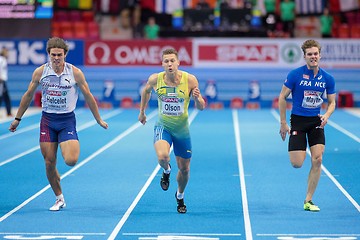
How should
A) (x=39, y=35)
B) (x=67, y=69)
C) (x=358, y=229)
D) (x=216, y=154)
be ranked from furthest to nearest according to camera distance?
(x=39, y=35) → (x=216, y=154) → (x=67, y=69) → (x=358, y=229)

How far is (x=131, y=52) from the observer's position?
2895cm

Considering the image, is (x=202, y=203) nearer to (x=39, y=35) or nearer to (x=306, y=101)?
(x=306, y=101)

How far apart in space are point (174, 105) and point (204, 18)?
20141 mm

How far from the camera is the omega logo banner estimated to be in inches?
1134

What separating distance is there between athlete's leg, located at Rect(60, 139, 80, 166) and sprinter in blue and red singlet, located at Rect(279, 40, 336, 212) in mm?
2370

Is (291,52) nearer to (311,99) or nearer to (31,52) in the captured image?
(31,52)

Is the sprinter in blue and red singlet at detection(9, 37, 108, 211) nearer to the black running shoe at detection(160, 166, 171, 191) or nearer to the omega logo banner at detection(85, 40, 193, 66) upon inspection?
the black running shoe at detection(160, 166, 171, 191)

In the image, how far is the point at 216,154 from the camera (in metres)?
15.7

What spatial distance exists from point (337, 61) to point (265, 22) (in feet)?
11.2

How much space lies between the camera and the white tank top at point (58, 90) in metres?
9.66

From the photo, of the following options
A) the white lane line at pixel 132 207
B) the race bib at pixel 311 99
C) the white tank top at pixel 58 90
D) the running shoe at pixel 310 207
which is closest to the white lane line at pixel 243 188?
the running shoe at pixel 310 207

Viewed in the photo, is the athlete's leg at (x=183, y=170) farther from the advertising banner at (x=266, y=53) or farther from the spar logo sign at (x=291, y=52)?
the spar logo sign at (x=291, y=52)

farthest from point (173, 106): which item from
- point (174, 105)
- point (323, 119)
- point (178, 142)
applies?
point (323, 119)

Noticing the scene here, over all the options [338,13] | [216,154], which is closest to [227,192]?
[216,154]
